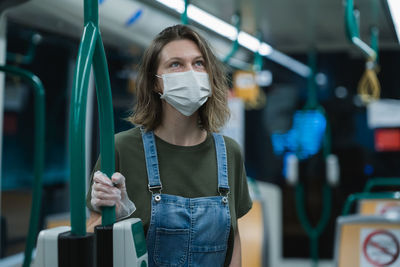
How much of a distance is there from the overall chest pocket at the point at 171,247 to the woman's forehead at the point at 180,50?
531mm

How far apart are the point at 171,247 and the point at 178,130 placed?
1.20 ft

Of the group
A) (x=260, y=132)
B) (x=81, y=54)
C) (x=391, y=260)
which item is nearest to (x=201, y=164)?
(x=81, y=54)

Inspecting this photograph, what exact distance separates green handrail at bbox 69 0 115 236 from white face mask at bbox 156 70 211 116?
1.69ft

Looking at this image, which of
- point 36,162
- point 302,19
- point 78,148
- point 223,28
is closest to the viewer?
point 78,148

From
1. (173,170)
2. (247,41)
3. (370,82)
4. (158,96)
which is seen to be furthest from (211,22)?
(173,170)

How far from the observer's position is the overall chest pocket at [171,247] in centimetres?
147

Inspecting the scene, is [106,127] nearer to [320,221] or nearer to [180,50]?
[180,50]

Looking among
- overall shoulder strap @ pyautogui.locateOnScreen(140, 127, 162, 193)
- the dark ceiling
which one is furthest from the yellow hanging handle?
overall shoulder strap @ pyautogui.locateOnScreen(140, 127, 162, 193)

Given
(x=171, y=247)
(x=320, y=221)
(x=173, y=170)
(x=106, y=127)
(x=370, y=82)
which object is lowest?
(x=320, y=221)

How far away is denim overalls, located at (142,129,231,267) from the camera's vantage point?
4.78ft

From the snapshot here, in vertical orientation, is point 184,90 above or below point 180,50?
below

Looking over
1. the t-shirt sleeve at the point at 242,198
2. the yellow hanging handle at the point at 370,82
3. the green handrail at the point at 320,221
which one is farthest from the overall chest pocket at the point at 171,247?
the green handrail at the point at 320,221

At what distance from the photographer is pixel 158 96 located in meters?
1.65

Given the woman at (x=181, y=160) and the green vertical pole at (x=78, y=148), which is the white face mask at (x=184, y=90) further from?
the green vertical pole at (x=78, y=148)
